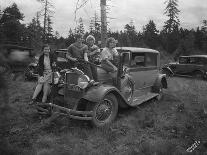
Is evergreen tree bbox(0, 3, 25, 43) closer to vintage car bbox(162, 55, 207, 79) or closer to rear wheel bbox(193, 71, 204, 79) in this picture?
vintage car bbox(162, 55, 207, 79)

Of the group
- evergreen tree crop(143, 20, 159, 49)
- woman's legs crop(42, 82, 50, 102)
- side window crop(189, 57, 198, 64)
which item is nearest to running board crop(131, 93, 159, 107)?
woman's legs crop(42, 82, 50, 102)

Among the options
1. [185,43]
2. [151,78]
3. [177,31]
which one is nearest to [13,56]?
[151,78]

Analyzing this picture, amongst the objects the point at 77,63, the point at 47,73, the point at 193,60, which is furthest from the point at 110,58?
the point at 193,60

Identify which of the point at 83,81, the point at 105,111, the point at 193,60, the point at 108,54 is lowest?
the point at 105,111

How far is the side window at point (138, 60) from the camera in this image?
24.8 feet

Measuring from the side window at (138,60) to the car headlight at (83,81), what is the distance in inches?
78.1

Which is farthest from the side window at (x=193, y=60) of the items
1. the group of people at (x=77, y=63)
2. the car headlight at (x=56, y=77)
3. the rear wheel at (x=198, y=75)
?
the car headlight at (x=56, y=77)

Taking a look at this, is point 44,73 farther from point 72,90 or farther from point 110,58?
point 110,58

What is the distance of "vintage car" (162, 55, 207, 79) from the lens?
53.2 ft

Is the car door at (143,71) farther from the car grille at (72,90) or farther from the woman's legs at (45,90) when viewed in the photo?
the woman's legs at (45,90)

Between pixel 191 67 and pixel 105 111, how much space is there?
12.2 metres

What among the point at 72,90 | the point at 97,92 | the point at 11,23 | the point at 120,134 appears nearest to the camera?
the point at 11,23

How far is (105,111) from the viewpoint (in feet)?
19.8

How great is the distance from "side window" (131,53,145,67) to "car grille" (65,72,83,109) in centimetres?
203
